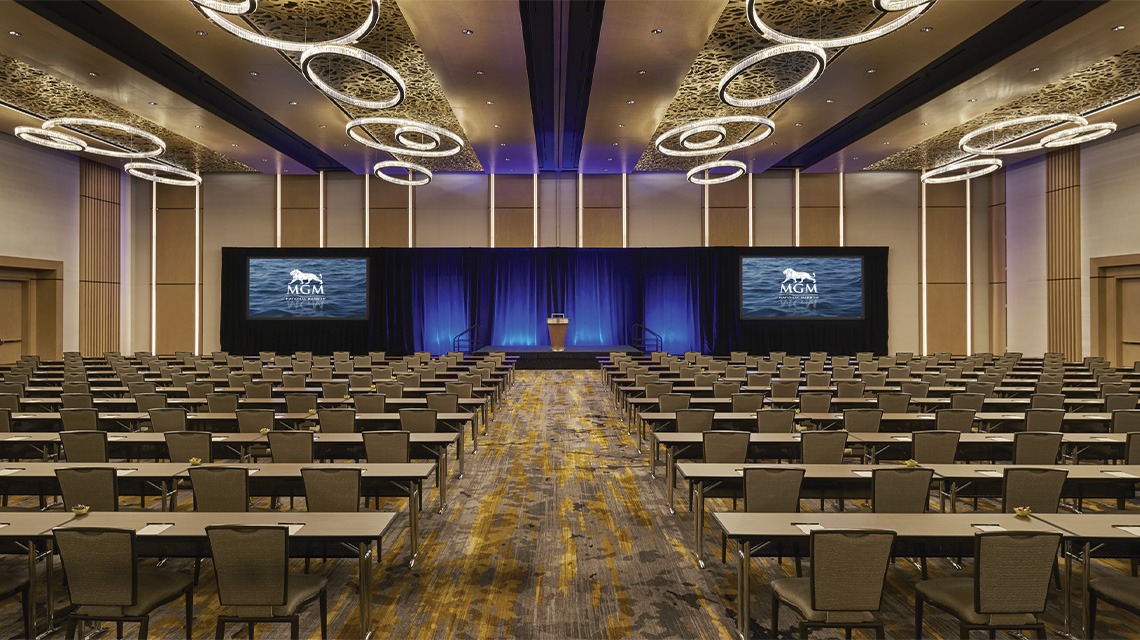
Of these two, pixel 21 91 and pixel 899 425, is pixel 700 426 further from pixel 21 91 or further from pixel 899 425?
pixel 21 91

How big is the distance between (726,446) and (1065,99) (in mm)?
14076

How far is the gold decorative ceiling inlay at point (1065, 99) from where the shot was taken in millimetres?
12594

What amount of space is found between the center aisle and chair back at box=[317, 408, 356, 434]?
4.34 feet

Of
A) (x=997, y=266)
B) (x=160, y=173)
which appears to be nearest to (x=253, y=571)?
(x=160, y=173)

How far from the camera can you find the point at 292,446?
596 centimetres

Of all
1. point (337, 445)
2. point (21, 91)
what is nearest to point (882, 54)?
point (337, 445)

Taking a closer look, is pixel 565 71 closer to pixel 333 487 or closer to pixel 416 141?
pixel 416 141

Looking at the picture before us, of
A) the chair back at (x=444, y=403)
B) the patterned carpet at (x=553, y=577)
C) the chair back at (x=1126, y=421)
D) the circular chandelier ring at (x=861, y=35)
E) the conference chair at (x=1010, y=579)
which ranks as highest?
the circular chandelier ring at (x=861, y=35)

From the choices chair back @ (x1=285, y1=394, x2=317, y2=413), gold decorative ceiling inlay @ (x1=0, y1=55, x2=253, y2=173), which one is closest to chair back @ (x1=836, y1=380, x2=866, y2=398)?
chair back @ (x1=285, y1=394, x2=317, y2=413)

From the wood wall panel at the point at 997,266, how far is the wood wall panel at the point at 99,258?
27.6 metres

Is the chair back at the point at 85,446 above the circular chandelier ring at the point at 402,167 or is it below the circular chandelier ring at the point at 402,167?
below

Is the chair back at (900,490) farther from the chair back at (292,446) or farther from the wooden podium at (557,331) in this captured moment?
the wooden podium at (557,331)

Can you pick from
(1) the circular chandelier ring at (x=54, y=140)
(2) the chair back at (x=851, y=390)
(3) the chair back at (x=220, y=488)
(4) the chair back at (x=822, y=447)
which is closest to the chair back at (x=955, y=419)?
(4) the chair back at (x=822, y=447)

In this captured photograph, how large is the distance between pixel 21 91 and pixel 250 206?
28.3ft
